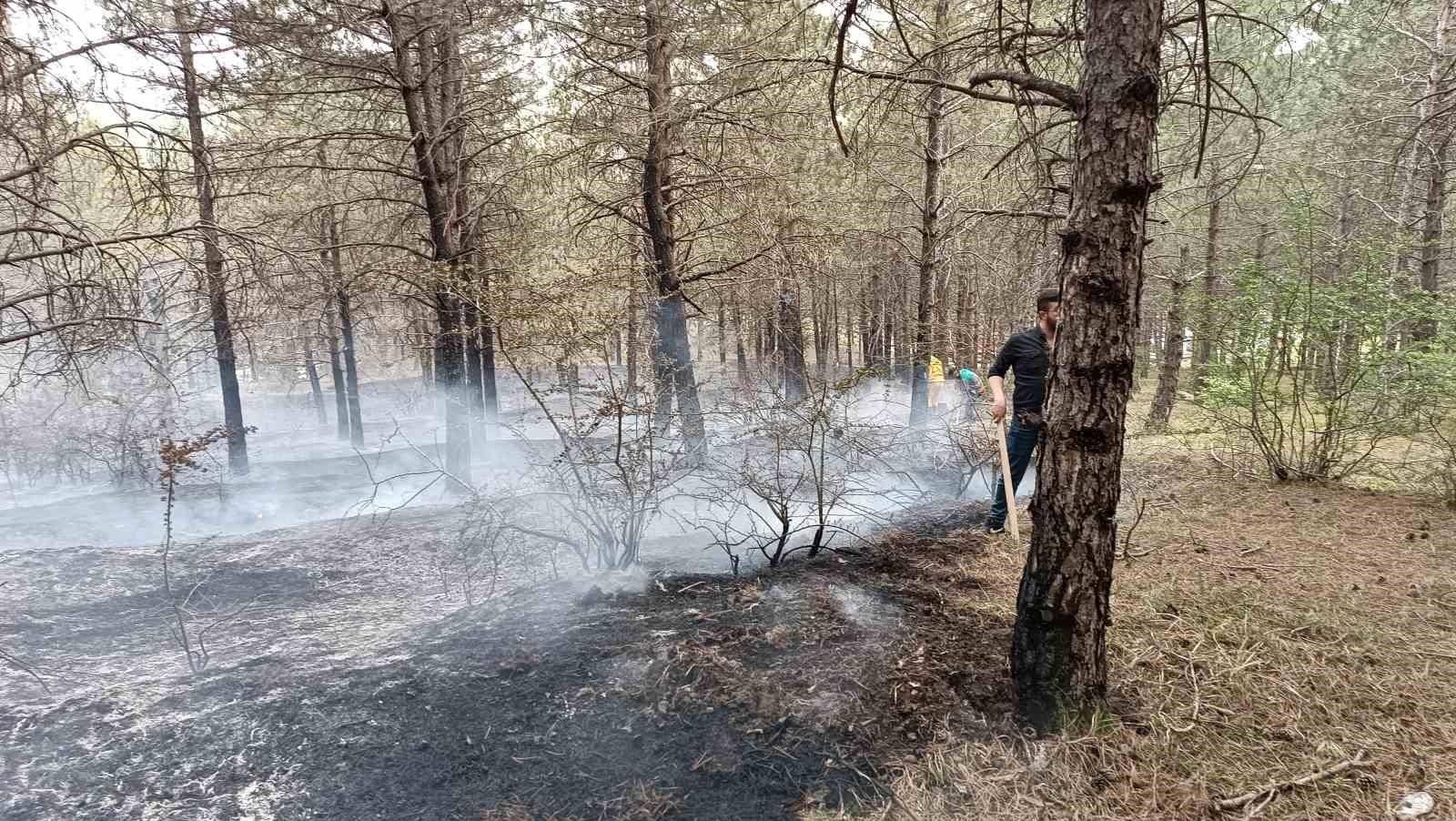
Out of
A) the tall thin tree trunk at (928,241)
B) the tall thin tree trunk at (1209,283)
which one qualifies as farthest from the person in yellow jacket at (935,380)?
the tall thin tree trunk at (1209,283)

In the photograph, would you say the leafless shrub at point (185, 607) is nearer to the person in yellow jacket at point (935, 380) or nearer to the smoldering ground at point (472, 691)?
the smoldering ground at point (472, 691)

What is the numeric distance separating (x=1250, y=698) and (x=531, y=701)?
3337mm

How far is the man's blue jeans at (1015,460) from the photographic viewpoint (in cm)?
591

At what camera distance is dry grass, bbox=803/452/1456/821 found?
2539 mm

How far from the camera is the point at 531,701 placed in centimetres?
Answer: 346

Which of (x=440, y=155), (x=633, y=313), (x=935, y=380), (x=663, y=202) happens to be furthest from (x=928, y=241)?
(x=440, y=155)

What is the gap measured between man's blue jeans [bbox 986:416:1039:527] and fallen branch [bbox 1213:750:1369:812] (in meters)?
3.28

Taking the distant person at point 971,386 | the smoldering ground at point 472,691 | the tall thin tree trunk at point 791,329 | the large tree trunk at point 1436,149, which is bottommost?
the smoldering ground at point 472,691

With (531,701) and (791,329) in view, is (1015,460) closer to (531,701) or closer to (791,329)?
(531,701)

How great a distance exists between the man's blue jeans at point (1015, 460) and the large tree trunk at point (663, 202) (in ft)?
11.8

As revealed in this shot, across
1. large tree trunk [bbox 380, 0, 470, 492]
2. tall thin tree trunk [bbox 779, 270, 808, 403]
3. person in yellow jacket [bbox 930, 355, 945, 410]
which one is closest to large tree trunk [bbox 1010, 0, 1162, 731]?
tall thin tree trunk [bbox 779, 270, 808, 403]

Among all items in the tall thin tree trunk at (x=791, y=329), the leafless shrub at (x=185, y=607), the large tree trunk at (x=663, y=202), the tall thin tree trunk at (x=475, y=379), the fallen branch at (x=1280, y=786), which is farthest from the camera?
the tall thin tree trunk at (x=475, y=379)

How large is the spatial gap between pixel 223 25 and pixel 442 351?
16.6 ft

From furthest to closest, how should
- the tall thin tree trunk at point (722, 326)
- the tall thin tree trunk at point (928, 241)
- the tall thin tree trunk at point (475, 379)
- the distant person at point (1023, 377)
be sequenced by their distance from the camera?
the tall thin tree trunk at point (475, 379)
the tall thin tree trunk at point (722, 326)
the tall thin tree trunk at point (928, 241)
the distant person at point (1023, 377)
